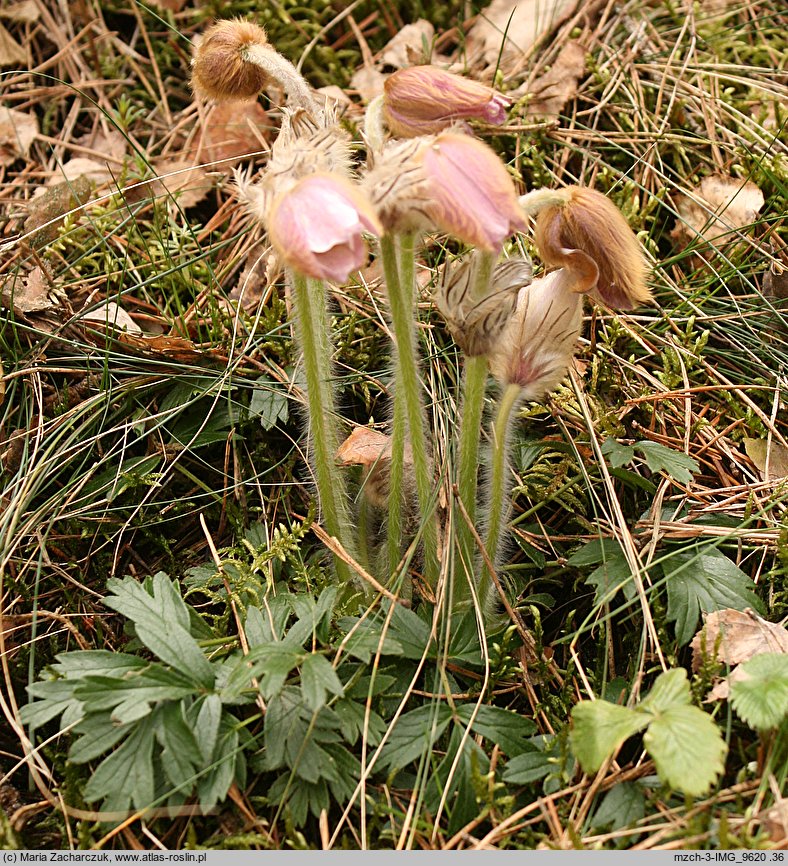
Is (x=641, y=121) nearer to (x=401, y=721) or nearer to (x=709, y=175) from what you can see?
(x=709, y=175)

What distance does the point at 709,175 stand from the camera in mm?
2258

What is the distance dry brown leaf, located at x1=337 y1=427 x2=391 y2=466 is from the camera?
1.68 metres

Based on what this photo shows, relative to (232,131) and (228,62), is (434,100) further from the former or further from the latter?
(232,131)

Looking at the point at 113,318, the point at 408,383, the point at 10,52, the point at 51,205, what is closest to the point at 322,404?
the point at 408,383

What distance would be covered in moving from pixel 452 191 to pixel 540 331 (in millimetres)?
346

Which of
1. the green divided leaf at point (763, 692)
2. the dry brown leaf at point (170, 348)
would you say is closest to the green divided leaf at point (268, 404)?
the dry brown leaf at point (170, 348)

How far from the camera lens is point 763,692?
1.24 m

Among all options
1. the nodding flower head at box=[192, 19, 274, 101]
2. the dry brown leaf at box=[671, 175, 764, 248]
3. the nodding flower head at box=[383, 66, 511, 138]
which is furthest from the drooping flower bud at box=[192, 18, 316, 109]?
the dry brown leaf at box=[671, 175, 764, 248]

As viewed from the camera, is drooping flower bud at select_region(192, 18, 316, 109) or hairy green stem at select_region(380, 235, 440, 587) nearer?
hairy green stem at select_region(380, 235, 440, 587)

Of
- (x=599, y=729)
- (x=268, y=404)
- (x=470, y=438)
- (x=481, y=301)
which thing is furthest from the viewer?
(x=268, y=404)

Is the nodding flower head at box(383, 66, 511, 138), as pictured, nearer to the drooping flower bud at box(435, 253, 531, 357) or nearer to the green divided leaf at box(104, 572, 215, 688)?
the drooping flower bud at box(435, 253, 531, 357)

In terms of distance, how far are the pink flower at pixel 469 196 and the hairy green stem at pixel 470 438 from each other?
135mm
